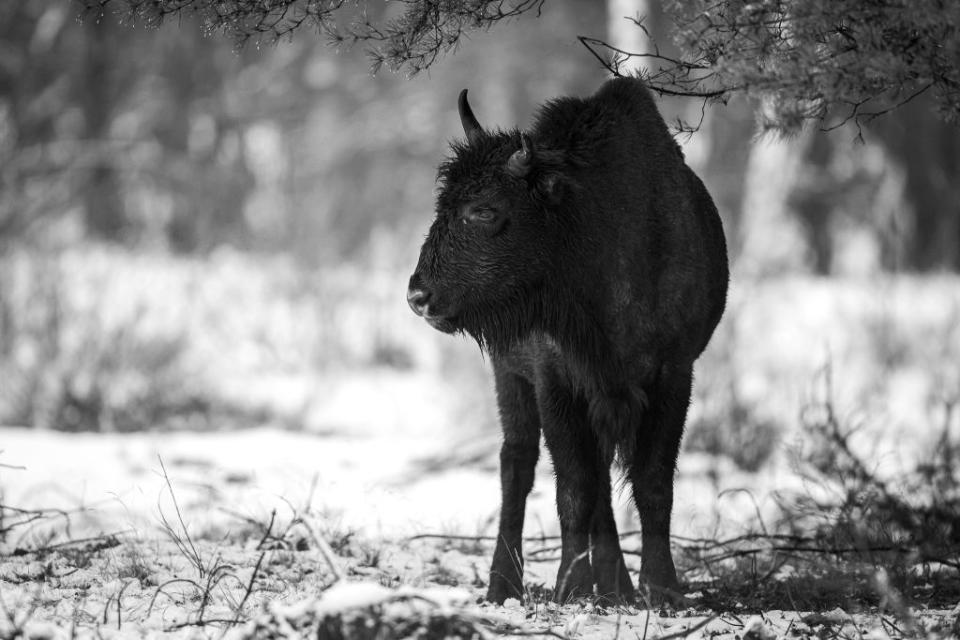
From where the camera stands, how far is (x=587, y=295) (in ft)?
16.2

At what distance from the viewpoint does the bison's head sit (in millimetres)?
4785

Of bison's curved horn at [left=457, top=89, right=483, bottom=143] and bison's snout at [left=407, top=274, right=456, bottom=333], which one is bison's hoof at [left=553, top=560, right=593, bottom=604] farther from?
bison's curved horn at [left=457, top=89, right=483, bottom=143]

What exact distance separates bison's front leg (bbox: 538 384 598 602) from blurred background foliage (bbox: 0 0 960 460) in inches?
56.0

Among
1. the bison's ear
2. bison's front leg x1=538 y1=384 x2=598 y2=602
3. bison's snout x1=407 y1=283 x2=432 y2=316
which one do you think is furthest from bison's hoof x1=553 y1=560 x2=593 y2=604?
the bison's ear

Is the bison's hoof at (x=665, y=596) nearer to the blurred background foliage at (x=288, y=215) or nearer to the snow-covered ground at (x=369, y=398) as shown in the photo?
the snow-covered ground at (x=369, y=398)

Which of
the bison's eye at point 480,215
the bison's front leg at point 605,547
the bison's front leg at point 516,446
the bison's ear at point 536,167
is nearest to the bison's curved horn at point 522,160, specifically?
the bison's ear at point 536,167

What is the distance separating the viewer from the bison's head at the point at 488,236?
4785 mm

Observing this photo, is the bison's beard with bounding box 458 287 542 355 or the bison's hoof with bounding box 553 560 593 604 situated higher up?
the bison's beard with bounding box 458 287 542 355

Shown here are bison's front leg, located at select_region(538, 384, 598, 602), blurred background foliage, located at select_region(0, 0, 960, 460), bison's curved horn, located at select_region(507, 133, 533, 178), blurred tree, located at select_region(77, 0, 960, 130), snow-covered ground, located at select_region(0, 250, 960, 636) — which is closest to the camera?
blurred tree, located at select_region(77, 0, 960, 130)

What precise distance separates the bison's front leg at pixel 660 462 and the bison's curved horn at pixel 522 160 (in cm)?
108

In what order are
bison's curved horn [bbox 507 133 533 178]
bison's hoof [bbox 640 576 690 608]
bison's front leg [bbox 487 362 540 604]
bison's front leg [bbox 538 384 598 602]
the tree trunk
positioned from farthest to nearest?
the tree trunk
bison's front leg [bbox 487 362 540 604]
bison's front leg [bbox 538 384 598 602]
bison's curved horn [bbox 507 133 533 178]
bison's hoof [bbox 640 576 690 608]

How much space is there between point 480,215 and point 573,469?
4.00ft

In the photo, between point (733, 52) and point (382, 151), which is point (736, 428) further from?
point (382, 151)

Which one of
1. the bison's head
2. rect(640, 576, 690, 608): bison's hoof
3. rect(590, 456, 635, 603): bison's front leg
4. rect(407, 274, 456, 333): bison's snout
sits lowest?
rect(640, 576, 690, 608): bison's hoof
